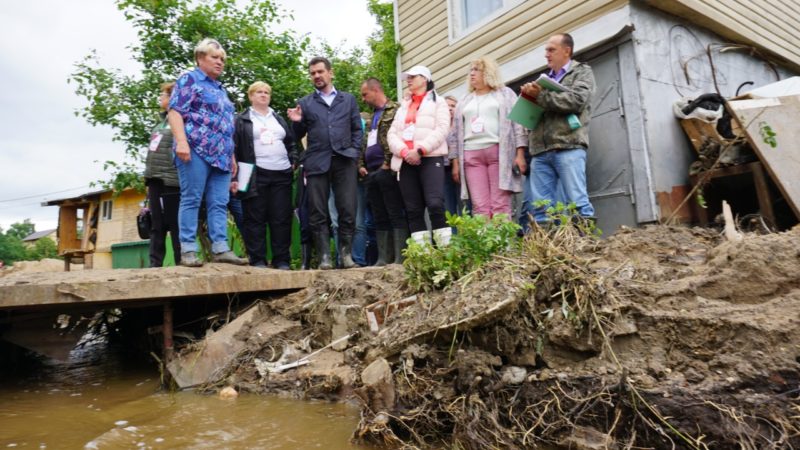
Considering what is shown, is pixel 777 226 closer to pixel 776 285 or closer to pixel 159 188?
pixel 776 285

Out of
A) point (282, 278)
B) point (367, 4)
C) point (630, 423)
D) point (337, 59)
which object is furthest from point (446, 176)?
point (367, 4)

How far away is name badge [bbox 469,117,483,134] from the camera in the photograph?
446 cm

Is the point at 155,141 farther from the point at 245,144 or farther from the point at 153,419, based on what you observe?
the point at 153,419

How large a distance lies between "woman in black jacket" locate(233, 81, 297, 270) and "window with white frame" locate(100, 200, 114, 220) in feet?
80.7

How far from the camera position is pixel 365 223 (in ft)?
17.6

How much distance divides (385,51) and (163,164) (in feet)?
17.5

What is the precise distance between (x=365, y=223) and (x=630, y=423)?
3.78m

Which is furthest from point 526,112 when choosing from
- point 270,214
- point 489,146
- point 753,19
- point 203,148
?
point 753,19

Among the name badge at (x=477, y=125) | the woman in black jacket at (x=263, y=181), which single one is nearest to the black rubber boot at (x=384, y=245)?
the woman in black jacket at (x=263, y=181)

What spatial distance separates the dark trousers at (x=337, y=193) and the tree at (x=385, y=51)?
169 inches

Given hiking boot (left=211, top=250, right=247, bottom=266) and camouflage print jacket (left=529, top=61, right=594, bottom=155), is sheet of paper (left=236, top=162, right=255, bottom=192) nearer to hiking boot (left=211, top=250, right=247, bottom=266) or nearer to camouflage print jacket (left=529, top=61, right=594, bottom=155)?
hiking boot (left=211, top=250, right=247, bottom=266)

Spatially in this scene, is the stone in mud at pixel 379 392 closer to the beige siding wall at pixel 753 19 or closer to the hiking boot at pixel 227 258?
the hiking boot at pixel 227 258

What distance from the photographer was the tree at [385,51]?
343 inches

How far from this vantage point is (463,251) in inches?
115
